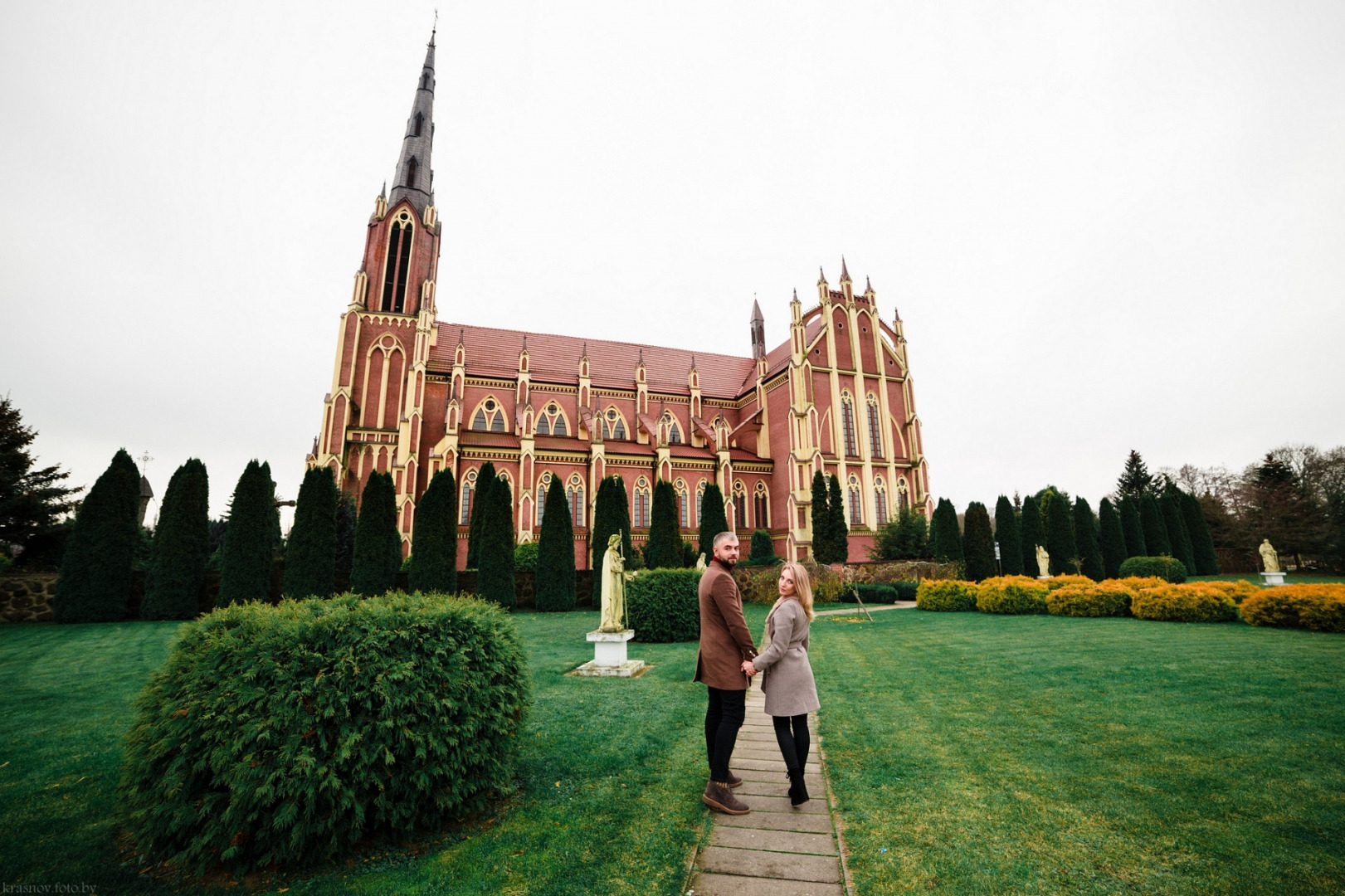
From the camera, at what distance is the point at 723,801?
3.87 m

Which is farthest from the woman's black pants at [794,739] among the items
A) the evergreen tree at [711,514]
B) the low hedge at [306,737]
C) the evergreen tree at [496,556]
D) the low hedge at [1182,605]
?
the evergreen tree at [711,514]

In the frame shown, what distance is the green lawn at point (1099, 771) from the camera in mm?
2998

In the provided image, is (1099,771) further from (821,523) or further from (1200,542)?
(1200,542)

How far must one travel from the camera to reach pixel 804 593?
4250mm

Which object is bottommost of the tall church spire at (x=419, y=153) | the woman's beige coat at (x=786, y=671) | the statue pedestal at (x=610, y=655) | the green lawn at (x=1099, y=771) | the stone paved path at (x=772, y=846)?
the stone paved path at (x=772, y=846)

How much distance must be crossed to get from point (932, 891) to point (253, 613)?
451cm

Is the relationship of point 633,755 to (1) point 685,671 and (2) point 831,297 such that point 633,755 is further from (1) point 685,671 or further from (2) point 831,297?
(2) point 831,297

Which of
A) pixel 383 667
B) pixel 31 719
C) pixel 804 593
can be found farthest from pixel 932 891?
pixel 31 719

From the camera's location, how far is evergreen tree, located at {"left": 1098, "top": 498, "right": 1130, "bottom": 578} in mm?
27719

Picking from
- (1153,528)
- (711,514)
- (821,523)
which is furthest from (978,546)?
(711,514)

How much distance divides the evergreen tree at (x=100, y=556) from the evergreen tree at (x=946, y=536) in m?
29.4

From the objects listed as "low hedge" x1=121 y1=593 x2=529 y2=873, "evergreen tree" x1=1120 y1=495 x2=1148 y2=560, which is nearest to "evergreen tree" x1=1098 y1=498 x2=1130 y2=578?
"evergreen tree" x1=1120 y1=495 x2=1148 y2=560

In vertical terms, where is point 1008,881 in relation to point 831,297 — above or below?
below

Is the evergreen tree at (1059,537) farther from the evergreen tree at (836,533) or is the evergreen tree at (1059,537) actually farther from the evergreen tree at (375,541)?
the evergreen tree at (375,541)
